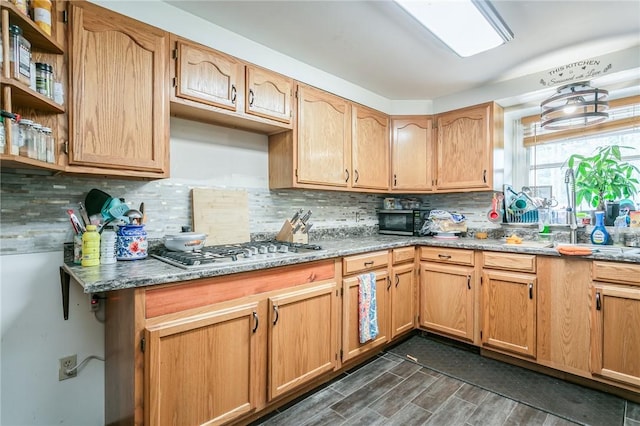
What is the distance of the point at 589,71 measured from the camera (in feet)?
7.61

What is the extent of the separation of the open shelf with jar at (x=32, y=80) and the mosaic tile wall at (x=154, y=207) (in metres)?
0.25

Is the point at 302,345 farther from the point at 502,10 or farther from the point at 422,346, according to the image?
the point at 502,10

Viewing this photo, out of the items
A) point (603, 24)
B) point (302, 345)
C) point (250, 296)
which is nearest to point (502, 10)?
point (603, 24)

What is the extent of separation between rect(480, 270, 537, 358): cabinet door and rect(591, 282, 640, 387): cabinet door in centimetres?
33

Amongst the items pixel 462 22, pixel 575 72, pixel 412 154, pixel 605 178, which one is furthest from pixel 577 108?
pixel 412 154

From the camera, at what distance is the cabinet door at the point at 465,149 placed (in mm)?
2766

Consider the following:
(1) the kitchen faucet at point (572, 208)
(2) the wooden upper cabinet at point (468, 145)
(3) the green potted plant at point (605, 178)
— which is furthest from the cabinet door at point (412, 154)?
(3) the green potted plant at point (605, 178)

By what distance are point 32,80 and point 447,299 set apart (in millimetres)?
2910

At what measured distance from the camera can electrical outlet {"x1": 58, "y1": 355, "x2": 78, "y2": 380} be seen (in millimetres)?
1549

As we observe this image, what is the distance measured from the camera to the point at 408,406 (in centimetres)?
183

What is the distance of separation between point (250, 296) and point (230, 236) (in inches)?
26.4

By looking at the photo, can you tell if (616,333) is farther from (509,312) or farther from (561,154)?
(561,154)

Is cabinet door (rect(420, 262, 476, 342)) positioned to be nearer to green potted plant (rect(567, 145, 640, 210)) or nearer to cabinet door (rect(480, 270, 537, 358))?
cabinet door (rect(480, 270, 537, 358))

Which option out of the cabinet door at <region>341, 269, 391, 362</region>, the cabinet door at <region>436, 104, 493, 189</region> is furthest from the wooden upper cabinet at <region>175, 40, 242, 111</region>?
the cabinet door at <region>436, 104, 493, 189</region>
